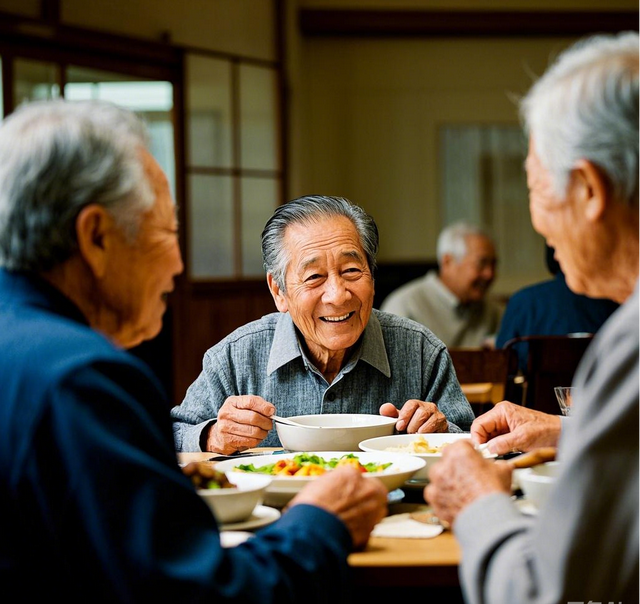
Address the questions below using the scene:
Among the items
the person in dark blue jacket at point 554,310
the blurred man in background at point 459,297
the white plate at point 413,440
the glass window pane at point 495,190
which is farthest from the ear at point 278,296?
the glass window pane at point 495,190

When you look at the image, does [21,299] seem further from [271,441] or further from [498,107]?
[498,107]

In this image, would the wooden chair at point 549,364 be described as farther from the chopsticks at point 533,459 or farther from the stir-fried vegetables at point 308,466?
the chopsticks at point 533,459

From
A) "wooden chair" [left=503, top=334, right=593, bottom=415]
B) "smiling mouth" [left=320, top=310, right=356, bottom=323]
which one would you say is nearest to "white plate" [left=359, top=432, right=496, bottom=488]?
"smiling mouth" [left=320, top=310, right=356, bottom=323]

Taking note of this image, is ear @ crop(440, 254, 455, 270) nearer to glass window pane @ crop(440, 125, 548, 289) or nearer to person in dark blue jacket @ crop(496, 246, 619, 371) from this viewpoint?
person in dark blue jacket @ crop(496, 246, 619, 371)

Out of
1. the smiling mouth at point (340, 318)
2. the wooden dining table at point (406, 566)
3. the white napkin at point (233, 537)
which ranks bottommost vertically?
the wooden dining table at point (406, 566)

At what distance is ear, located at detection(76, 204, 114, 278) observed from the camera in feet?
4.06

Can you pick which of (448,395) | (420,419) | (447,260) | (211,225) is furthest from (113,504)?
(211,225)

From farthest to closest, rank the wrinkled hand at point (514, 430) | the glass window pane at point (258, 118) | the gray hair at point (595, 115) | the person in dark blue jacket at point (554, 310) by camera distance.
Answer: the glass window pane at point (258, 118)
the person in dark blue jacket at point (554, 310)
the wrinkled hand at point (514, 430)
the gray hair at point (595, 115)

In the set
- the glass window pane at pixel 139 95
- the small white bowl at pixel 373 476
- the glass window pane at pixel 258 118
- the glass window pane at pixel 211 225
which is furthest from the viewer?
the glass window pane at pixel 258 118

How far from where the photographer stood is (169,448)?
47.5 inches

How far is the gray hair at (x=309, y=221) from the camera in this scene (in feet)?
7.96

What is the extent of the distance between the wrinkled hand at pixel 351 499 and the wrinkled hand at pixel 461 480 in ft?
0.27

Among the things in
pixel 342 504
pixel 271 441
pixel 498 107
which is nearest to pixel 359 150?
pixel 498 107

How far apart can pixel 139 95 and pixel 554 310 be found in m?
3.52
